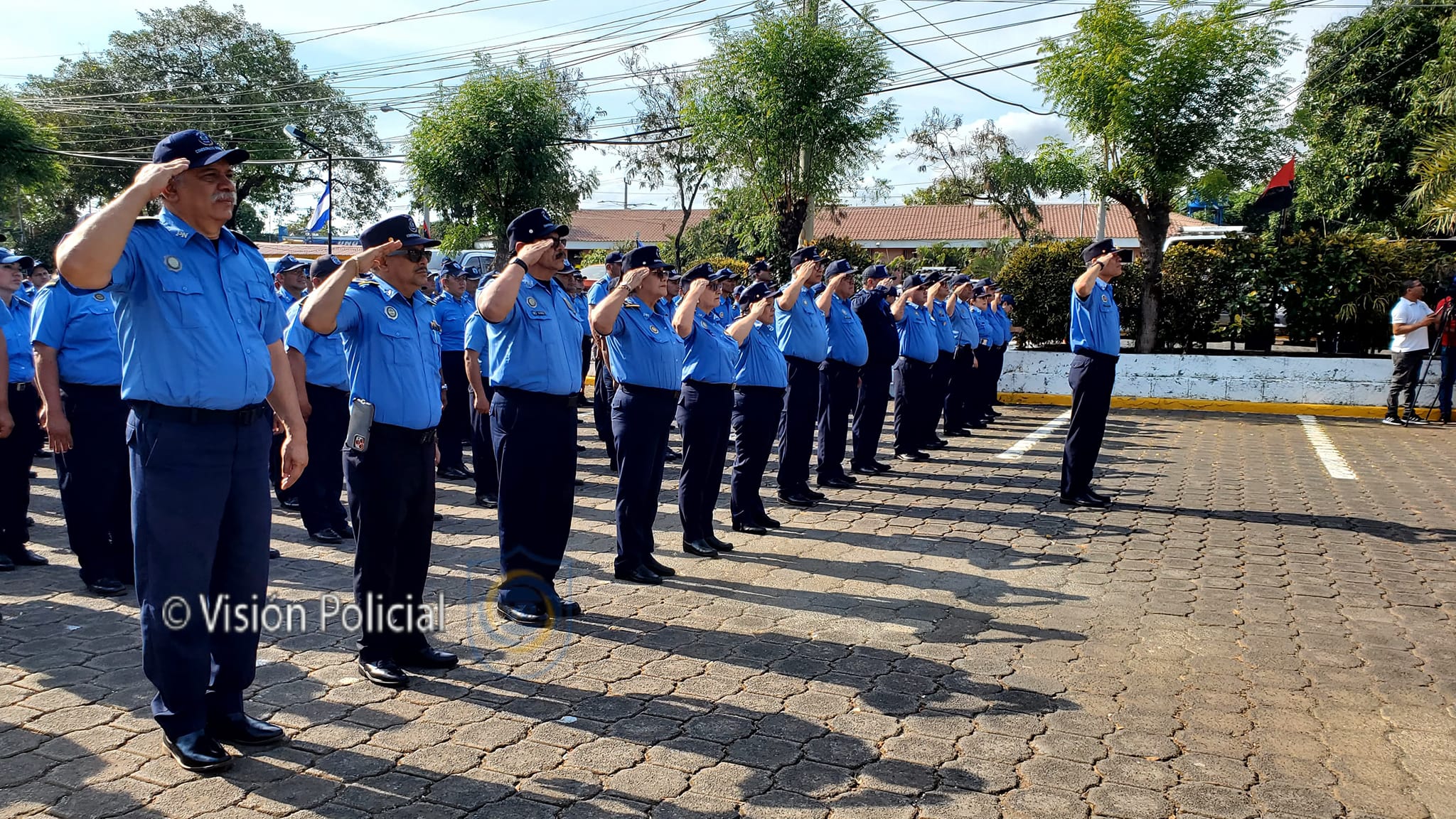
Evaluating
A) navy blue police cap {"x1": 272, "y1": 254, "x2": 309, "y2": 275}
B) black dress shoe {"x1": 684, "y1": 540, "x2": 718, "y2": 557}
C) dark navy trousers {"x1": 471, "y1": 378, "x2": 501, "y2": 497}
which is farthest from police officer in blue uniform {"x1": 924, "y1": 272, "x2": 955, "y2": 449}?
navy blue police cap {"x1": 272, "y1": 254, "x2": 309, "y2": 275}

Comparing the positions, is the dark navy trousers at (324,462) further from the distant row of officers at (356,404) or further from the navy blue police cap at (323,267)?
the navy blue police cap at (323,267)

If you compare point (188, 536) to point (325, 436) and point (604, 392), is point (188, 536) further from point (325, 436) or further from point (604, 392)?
point (604, 392)

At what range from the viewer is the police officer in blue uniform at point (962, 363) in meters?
13.1

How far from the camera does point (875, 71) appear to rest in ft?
53.7

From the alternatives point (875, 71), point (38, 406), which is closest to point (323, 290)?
point (38, 406)

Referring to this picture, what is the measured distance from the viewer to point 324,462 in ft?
23.8

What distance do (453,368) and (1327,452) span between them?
9747 millimetres

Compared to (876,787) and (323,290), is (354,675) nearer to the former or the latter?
(323,290)

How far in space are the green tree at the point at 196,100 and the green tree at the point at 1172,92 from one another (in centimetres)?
2615

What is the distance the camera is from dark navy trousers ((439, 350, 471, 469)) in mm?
9625

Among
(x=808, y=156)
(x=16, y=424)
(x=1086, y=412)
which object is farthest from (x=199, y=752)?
(x=808, y=156)

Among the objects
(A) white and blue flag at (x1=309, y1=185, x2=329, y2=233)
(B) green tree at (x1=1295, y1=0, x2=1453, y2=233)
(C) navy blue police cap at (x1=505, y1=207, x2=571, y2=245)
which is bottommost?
(C) navy blue police cap at (x1=505, y1=207, x2=571, y2=245)

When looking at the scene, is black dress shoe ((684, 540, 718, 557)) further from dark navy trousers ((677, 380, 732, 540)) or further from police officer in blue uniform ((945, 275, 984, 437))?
police officer in blue uniform ((945, 275, 984, 437))

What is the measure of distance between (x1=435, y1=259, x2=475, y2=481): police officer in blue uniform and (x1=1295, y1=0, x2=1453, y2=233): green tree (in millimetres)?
23488
